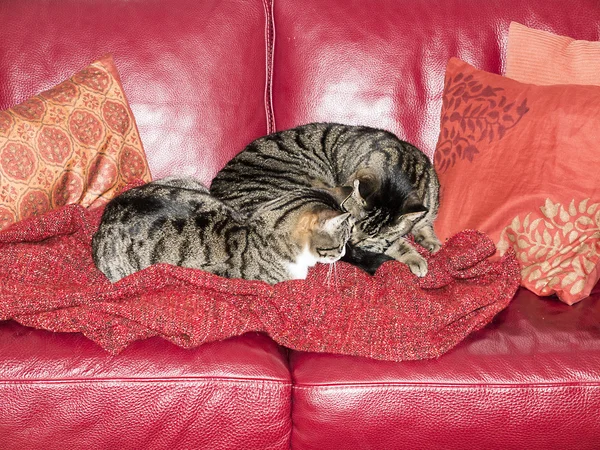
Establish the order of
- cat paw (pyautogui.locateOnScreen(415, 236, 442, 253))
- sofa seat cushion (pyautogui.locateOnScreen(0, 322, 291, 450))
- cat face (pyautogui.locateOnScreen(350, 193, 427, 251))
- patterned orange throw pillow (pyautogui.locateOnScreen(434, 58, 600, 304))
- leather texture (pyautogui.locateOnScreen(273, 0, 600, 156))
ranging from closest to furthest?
sofa seat cushion (pyautogui.locateOnScreen(0, 322, 291, 450)) → patterned orange throw pillow (pyautogui.locateOnScreen(434, 58, 600, 304)) → cat face (pyautogui.locateOnScreen(350, 193, 427, 251)) → cat paw (pyautogui.locateOnScreen(415, 236, 442, 253)) → leather texture (pyautogui.locateOnScreen(273, 0, 600, 156))

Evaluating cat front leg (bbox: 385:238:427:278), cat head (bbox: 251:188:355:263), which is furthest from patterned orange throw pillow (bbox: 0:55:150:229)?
cat front leg (bbox: 385:238:427:278)

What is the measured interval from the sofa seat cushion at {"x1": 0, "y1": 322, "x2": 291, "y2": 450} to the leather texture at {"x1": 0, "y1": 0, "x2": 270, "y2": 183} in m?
0.80

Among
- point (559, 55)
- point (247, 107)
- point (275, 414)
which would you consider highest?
point (559, 55)

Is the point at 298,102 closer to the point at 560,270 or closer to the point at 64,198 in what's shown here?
the point at 64,198

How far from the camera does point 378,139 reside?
182 centimetres

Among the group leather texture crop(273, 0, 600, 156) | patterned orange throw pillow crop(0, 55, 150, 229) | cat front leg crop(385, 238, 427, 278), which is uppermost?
leather texture crop(273, 0, 600, 156)

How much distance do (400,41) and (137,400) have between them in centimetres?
133

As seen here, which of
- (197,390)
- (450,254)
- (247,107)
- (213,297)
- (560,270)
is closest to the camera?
(197,390)

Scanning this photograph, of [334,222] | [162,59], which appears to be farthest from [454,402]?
[162,59]

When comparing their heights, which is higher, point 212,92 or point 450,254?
point 212,92

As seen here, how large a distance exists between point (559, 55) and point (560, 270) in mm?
687

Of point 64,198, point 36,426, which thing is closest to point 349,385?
point 36,426

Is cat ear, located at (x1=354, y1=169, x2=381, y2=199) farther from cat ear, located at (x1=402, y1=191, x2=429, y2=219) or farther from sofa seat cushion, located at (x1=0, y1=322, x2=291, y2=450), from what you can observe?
sofa seat cushion, located at (x1=0, y1=322, x2=291, y2=450)

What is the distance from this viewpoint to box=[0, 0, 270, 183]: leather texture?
186 cm
